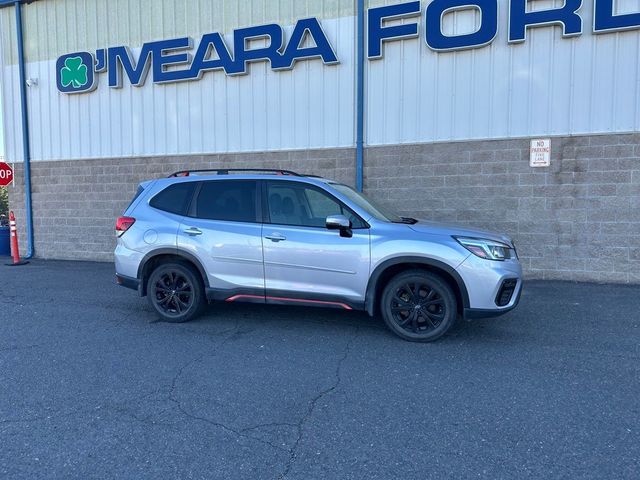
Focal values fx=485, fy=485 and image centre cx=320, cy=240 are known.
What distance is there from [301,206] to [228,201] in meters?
0.92

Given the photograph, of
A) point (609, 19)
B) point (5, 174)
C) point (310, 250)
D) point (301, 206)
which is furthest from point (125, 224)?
point (609, 19)

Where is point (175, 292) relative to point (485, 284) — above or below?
below

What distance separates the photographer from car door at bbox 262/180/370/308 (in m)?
5.14

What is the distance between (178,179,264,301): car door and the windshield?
1.02 metres

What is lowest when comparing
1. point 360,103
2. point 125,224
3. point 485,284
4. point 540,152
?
point 485,284

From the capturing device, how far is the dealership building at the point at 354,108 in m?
8.29

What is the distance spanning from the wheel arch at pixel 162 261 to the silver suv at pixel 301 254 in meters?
0.01

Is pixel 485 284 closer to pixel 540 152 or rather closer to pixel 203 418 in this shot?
pixel 203 418

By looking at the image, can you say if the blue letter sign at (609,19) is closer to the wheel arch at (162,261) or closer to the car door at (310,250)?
the car door at (310,250)

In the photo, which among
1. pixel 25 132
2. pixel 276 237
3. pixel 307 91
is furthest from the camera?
pixel 25 132

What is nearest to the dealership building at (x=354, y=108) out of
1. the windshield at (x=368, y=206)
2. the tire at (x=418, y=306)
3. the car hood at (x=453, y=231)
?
the windshield at (x=368, y=206)

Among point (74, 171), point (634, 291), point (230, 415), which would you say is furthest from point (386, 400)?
point (74, 171)

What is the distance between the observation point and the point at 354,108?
31.3 feet

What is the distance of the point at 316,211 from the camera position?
5383mm
